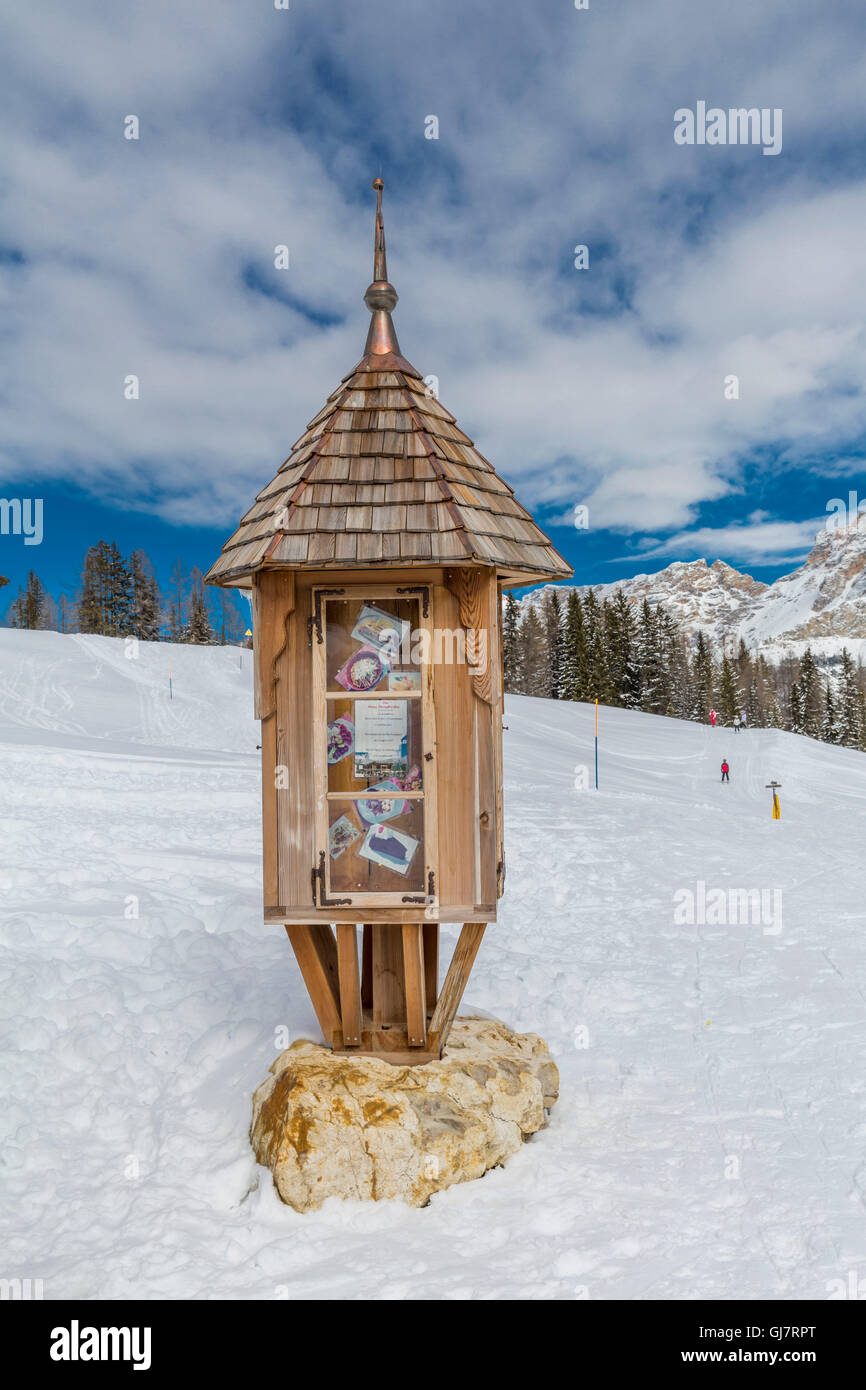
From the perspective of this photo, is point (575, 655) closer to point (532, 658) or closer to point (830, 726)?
point (532, 658)

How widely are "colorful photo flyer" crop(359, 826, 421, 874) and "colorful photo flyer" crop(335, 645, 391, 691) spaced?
34.7 inches

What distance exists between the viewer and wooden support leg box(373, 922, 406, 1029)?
5.88m

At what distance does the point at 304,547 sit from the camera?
495cm

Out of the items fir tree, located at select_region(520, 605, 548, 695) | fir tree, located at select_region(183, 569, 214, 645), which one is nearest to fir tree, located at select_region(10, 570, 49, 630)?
fir tree, located at select_region(183, 569, 214, 645)

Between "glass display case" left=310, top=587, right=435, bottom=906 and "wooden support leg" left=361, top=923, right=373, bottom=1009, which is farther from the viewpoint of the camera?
"wooden support leg" left=361, top=923, right=373, bottom=1009

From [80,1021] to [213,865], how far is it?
4332mm

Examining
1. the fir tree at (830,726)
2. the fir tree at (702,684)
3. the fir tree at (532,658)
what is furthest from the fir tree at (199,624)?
the fir tree at (830,726)

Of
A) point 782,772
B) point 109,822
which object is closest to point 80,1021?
point 109,822

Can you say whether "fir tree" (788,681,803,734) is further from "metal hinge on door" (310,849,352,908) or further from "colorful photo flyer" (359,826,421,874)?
"metal hinge on door" (310,849,352,908)

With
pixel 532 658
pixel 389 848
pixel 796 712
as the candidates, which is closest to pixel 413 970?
pixel 389 848

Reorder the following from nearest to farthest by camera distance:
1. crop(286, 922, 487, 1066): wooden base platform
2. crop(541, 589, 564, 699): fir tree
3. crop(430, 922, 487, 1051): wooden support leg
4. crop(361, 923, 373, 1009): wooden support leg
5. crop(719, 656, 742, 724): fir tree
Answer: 1. crop(286, 922, 487, 1066): wooden base platform
2. crop(430, 922, 487, 1051): wooden support leg
3. crop(361, 923, 373, 1009): wooden support leg
4. crop(541, 589, 564, 699): fir tree
5. crop(719, 656, 742, 724): fir tree

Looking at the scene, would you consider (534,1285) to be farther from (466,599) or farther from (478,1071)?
(466,599)

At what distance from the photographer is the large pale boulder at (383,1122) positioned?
4828mm

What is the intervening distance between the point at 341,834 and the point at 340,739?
23.0 inches
